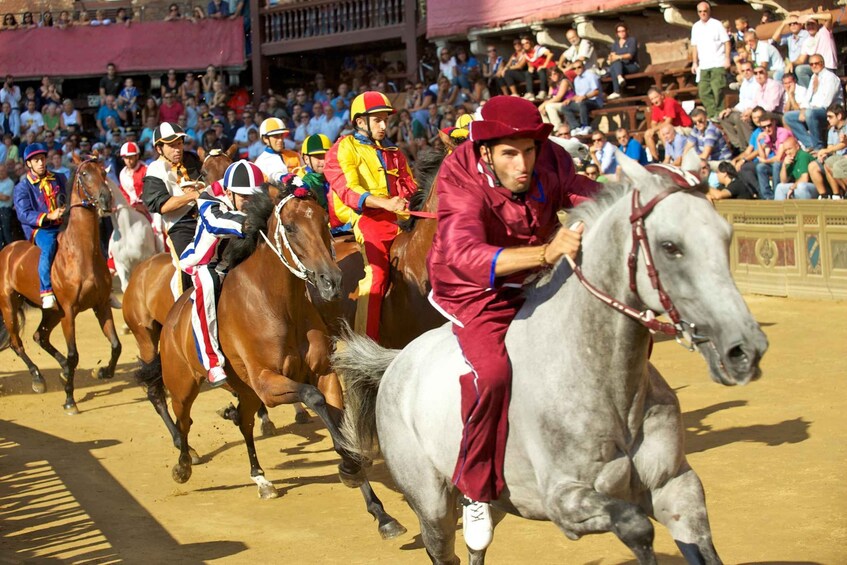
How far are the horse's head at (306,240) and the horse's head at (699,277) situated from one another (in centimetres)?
370

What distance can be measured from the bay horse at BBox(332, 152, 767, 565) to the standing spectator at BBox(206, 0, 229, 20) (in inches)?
1175

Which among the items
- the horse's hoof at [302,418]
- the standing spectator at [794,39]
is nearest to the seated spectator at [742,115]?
the standing spectator at [794,39]

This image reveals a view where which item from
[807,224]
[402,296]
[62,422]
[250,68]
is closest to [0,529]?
[402,296]

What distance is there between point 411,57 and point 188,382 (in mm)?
20989

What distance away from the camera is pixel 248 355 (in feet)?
26.8

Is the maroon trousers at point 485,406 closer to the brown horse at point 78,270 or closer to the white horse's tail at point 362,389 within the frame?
the white horse's tail at point 362,389

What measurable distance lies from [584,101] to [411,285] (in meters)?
13.2

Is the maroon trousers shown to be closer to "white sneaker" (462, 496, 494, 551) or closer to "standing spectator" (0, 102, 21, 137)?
"white sneaker" (462, 496, 494, 551)

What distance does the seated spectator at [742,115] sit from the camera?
17656 mm

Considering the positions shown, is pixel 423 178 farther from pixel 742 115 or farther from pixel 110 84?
pixel 110 84

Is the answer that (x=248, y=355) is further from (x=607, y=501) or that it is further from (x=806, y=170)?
(x=806, y=170)

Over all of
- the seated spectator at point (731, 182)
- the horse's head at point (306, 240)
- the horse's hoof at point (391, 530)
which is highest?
the horse's head at point (306, 240)

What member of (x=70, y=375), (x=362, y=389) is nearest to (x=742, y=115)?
(x=70, y=375)

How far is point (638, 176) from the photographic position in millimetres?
4238
